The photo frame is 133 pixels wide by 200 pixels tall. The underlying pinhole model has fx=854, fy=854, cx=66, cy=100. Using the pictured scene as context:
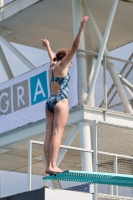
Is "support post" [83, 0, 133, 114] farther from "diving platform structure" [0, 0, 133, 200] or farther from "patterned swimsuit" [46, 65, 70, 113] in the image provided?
"patterned swimsuit" [46, 65, 70, 113]

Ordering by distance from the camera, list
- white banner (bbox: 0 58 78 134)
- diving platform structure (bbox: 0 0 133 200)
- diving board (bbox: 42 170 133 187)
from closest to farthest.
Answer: diving board (bbox: 42 170 133 187) < diving platform structure (bbox: 0 0 133 200) < white banner (bbox: 0 58 78 134)

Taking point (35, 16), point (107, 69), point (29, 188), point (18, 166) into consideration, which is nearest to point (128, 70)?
point (107, 69)

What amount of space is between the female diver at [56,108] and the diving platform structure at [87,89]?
7.76m

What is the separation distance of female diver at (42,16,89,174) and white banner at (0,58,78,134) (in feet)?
35.3

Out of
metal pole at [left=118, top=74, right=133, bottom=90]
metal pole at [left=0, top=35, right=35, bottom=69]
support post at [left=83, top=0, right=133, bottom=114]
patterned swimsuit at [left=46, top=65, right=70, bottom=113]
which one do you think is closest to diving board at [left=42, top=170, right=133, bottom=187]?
patterned swimsuit at [left=46, top=65, right=70, bottom=113]

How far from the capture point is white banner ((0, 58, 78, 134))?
88.1 feet

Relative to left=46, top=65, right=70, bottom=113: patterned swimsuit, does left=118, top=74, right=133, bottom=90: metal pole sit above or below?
above

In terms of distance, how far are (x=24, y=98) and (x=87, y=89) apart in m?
2.73

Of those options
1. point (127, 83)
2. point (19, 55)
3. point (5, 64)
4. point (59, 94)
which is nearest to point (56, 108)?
point (59, 94)

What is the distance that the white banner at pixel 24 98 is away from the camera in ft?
88.1

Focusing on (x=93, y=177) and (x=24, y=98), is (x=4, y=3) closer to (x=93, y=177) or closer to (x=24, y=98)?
(x=24, y=98)

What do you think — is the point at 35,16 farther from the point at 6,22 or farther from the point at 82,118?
the point at 82,118

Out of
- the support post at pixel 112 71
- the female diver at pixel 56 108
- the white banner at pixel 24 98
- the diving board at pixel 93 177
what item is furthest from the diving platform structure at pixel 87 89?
the female diver at pixel 56 108

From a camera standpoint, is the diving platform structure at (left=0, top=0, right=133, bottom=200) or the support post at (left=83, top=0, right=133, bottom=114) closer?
the diving platform structure at (left=0, top=0, right=133, bottom=200)
